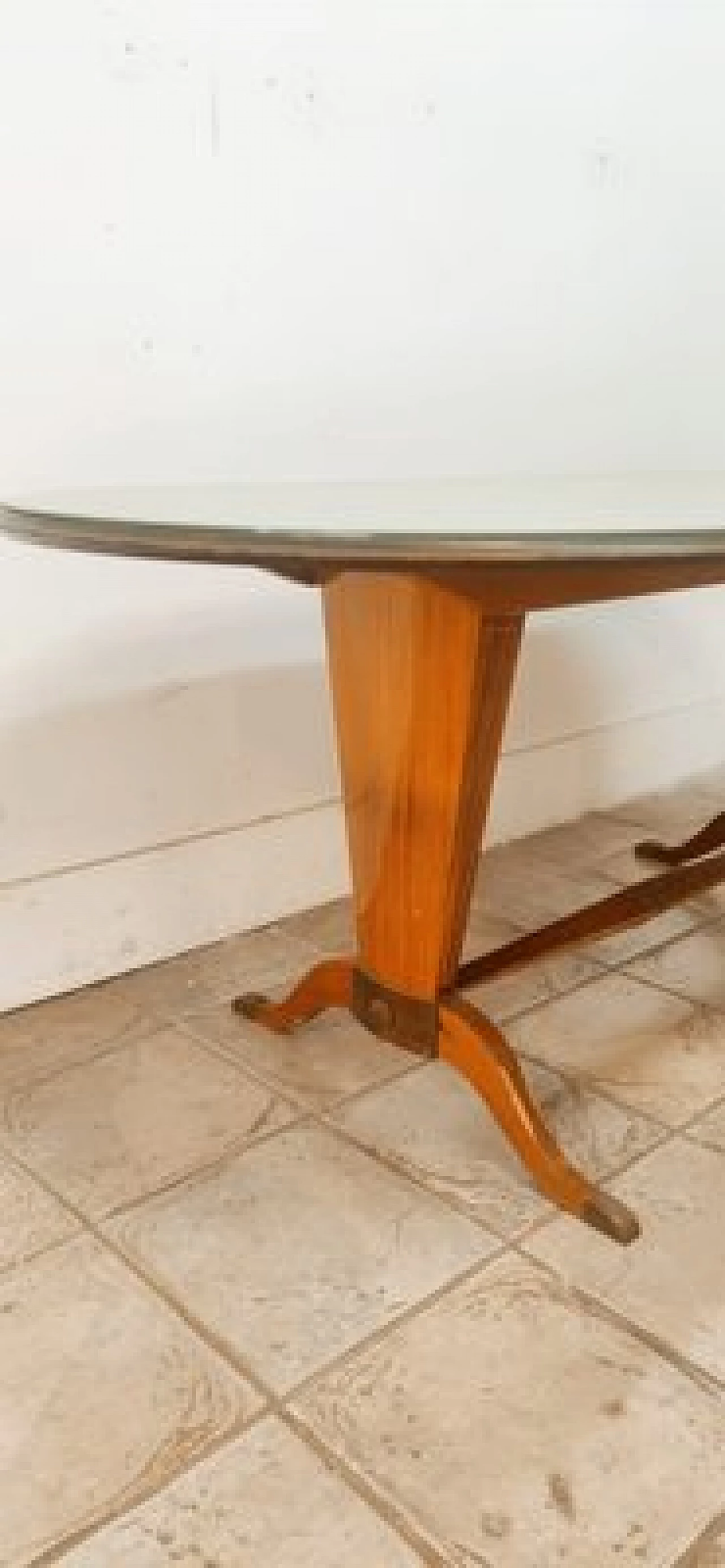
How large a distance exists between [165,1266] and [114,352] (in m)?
1.14

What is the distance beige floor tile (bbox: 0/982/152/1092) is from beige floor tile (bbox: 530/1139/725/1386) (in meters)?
0.68

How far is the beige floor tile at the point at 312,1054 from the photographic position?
1.53 metres

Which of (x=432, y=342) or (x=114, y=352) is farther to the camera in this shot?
(x=432, y=342)

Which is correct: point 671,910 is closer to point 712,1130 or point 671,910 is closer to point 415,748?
Answer: point 712,1130

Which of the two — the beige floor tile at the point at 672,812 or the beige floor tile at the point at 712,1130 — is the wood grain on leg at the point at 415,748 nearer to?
the beige floor tile at the point at 712,1130

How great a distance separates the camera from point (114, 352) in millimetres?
1618

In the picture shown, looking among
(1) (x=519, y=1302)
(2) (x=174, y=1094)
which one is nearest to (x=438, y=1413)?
(1) (x=519, y=1302)

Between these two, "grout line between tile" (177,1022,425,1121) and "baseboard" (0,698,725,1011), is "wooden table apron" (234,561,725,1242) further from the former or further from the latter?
"baseboard" (0,698,725,1011)

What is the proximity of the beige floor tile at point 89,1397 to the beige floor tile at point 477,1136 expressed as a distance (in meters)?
0.34

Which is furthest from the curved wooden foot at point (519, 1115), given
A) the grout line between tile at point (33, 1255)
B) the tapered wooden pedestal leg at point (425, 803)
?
the grout line between tile at point (33, 1255)

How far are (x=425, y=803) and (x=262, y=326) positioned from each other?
2.78ft

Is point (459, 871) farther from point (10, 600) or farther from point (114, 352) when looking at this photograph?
point (114, 352)

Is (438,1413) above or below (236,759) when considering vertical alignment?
below

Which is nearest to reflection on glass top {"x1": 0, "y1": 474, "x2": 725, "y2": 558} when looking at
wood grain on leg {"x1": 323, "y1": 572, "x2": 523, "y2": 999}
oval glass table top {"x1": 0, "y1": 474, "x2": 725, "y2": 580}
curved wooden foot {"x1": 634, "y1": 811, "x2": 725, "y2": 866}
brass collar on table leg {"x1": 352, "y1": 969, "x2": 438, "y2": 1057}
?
oval glass table top {"x1": 0, "y1": 474, "x2": 725, "y2": 580}
